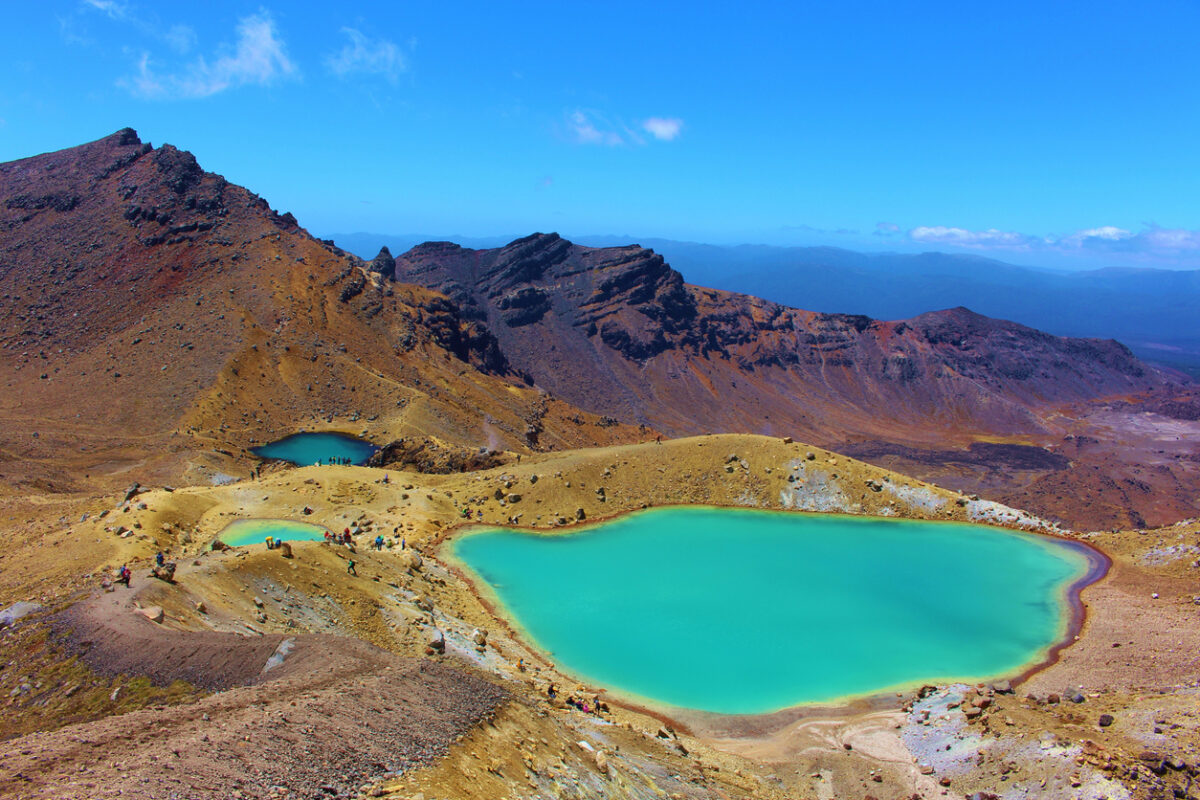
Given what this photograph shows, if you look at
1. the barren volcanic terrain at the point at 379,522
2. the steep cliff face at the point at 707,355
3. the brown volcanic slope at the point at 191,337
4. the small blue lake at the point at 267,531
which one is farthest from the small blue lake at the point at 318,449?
the steep cliff face at the point at 707,355

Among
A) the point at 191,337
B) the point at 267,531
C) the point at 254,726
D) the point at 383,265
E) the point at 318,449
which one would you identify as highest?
the point at 383,265

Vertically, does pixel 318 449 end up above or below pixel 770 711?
above

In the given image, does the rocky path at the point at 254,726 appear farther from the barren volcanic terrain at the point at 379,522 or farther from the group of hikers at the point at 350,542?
the group of hikers at the point at 350,542

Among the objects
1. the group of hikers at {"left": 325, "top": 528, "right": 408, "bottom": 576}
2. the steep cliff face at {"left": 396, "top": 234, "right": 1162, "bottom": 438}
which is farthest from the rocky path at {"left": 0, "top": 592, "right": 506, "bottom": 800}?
the steep cliff face at {"left": 396, "top": 234, "right": 1162, "bottom": 438}

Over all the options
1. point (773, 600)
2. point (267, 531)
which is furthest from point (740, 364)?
point (267, 531)

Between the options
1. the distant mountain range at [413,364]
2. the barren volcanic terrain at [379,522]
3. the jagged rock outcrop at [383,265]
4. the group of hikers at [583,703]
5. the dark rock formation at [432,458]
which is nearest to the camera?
the barren volcanic terrain at [379,522]

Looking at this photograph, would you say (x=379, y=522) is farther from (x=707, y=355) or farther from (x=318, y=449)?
(x=707, y=355)
